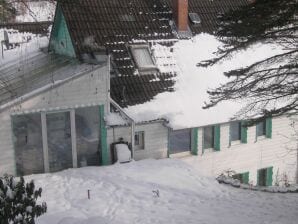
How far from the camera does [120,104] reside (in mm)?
14727

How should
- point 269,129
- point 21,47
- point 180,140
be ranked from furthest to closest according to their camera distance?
point 21,47 → point 269,129 → point 180,140

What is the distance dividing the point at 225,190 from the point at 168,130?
3.15 metres

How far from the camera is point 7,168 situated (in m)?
12.5

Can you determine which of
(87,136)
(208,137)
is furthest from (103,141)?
(208,137)

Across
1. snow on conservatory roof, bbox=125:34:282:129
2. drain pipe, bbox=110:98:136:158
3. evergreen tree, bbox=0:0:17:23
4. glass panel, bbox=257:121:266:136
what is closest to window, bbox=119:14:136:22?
snow on conservatory roof, bbox=125:34:282:129

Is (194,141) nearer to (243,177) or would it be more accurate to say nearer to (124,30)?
(243,177)

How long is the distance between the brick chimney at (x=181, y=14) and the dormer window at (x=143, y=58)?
222cm

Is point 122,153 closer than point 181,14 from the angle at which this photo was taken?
Yes

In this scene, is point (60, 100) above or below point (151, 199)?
above

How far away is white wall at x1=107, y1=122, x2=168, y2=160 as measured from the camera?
14631 mm

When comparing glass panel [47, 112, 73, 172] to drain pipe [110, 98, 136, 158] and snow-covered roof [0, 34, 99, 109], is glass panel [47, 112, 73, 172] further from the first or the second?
drain pipe [110, 98, 136, 158]

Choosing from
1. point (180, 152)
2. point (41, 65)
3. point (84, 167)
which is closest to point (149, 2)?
point (41, 65)

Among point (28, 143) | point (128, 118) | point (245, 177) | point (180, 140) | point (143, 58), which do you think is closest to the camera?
point (28, 143)

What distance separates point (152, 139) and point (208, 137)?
8.79 feet
